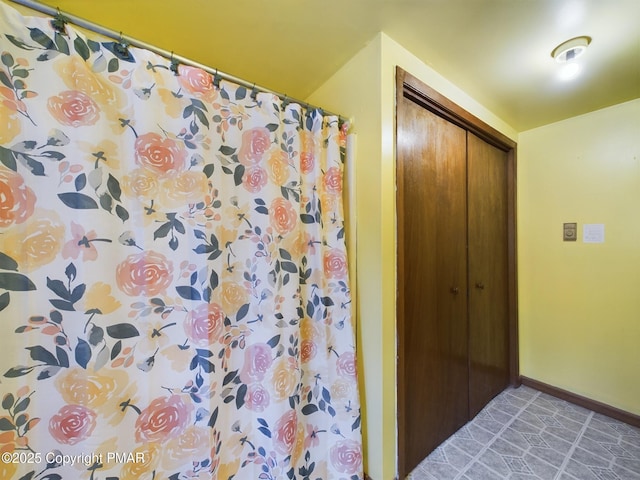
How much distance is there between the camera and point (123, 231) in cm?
79

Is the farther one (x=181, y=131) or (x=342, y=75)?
(x=342, y=75)

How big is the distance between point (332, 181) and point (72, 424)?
127 centimetres

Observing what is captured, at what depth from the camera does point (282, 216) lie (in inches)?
42.9

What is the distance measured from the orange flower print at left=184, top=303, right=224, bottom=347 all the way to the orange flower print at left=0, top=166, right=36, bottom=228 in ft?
1.73

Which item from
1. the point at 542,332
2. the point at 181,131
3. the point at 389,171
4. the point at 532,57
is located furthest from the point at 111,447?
the point at 542,332

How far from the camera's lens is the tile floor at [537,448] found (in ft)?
4.18

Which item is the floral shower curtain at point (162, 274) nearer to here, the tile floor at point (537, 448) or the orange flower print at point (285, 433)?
the orange flower print at point (285, 433)

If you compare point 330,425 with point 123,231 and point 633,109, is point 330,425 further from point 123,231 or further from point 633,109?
point 633,109

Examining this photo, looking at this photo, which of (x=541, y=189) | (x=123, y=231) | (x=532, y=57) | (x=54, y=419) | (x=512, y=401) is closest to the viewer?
(x=54, y=419)

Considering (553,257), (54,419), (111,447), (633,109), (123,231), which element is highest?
(633,109)

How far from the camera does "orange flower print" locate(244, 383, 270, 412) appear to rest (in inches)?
39.8

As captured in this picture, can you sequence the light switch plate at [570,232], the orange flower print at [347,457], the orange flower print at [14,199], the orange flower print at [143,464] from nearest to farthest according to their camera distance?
the orange flower print at [14,199], the orange flower print at [143,464], the orange flower print at [347,457], the light switch plate at [570,232]

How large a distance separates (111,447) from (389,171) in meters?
1.46

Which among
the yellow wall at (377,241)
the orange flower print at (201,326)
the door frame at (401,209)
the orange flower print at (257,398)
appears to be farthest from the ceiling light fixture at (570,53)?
the orange flower print at (257,398)
